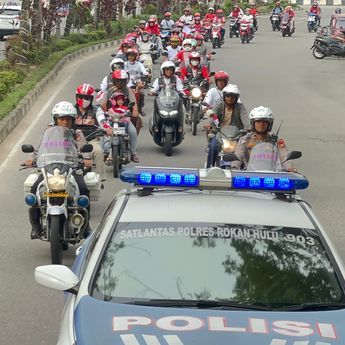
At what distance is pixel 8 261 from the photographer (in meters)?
10.6

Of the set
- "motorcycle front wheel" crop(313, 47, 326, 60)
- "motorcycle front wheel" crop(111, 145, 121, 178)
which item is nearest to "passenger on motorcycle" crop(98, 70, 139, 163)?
"motorcycle front wheel" crop(111, 145, 121, 178)

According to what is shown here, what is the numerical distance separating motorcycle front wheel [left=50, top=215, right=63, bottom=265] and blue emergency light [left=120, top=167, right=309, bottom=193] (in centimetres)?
325

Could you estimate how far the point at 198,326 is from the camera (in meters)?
5.45

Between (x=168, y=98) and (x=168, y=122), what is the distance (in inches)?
19.2

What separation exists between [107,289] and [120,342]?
697 mm

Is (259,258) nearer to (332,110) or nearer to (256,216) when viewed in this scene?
(256,216)

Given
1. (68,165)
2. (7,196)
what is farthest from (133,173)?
(7,196)

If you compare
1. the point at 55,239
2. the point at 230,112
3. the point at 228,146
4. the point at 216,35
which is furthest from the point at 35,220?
the point at 216,35

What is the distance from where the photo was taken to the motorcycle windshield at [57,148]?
1049 centimetres

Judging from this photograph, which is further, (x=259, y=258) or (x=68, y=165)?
(x=68, y=165)

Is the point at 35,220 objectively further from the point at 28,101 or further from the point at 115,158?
the point at 28,101

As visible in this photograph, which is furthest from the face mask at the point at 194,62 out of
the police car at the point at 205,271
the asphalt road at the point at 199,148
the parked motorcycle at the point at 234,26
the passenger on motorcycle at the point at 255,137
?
the parked motorcycle at the point at 234,26

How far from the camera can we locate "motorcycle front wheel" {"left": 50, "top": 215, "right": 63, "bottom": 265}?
32.7 ft

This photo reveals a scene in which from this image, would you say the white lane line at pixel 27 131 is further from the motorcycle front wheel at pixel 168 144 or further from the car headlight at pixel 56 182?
the car headlight at pixel 56 182
